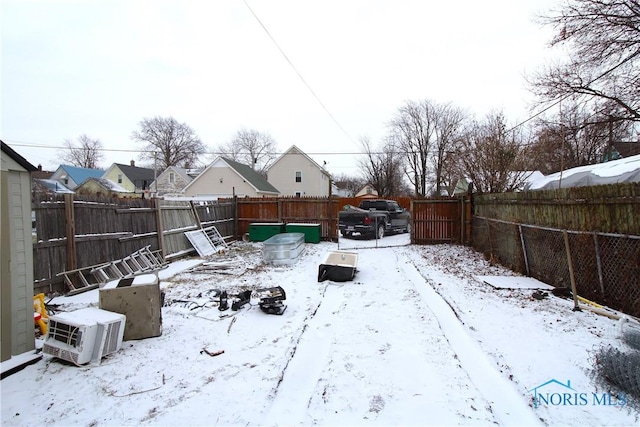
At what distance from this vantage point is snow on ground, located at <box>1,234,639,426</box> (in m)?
2.51

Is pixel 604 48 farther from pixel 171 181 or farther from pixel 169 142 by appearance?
pixel 169 142

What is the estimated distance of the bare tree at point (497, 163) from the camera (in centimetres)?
1211

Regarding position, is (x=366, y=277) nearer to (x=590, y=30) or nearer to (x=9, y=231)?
(x=9, y=231)

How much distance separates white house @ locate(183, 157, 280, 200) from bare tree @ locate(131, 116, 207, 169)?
23.4 metres

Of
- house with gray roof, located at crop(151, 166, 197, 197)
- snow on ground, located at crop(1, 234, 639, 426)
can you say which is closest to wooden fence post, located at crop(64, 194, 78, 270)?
snow on ground, located at crop(1, 234, 639, 426)

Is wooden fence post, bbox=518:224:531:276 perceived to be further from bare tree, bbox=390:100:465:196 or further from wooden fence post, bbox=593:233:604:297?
bare tree, bbox=390:100:465:196

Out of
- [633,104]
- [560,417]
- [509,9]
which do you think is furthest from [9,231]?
[633,104]

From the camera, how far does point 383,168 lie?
42875mm

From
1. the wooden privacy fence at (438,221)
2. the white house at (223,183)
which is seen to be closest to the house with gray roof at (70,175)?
the white house at (223,183)

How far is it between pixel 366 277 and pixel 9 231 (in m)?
6.18

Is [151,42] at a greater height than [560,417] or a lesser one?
greater

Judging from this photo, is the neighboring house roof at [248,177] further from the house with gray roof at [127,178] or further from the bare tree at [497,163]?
the bare tree at [497,163]

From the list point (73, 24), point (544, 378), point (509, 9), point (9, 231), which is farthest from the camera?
point (509, 9)

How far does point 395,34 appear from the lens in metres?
9.56
